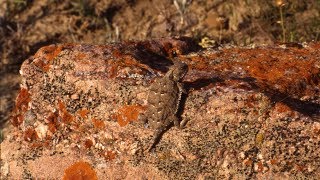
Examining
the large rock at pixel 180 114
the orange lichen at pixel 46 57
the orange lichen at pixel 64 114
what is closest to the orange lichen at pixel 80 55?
the large rock at pixel 180 114

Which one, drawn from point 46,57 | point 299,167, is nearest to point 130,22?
point 46,57

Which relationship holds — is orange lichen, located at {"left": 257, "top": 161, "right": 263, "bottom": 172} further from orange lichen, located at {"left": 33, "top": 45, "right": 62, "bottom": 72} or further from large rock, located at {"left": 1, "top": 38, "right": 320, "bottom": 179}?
orange lichen, located at {"left": 33, "top": 45, "right": 62, "bottom": 72}

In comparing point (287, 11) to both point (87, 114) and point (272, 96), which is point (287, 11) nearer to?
point (272, 96)

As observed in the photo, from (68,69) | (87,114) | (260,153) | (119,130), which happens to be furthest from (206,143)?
(68,69)

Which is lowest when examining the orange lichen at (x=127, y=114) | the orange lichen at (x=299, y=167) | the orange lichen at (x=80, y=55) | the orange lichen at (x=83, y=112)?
the orange lichen at (x=299, y=167)

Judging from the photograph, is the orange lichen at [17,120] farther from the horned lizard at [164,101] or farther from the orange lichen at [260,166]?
the orange lichen at [260,166]

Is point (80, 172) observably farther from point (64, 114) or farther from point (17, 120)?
point (17, 120)

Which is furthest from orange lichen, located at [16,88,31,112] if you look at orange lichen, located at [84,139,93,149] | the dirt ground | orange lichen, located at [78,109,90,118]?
the dirt ground
